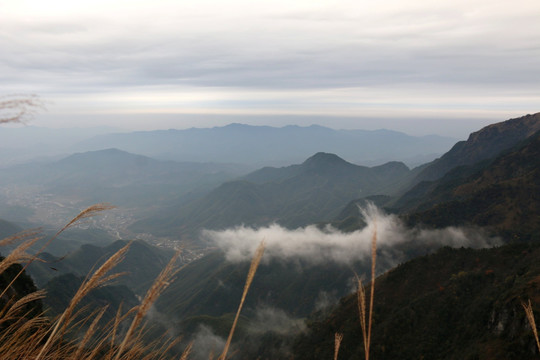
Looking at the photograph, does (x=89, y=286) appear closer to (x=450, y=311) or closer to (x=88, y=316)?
(x=88, y=316)

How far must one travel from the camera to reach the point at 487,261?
274 ft

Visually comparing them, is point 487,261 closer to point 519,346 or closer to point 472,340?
point 472,340

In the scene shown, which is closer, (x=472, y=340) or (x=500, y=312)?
(x=500, y=312)

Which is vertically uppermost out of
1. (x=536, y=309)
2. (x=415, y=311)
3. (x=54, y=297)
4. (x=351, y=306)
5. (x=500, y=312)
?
(x=536, y=309)

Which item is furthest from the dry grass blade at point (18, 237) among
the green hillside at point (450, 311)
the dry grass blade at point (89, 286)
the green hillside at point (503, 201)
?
the green hillside at point (503, 201)

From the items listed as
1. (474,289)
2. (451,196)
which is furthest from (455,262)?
(451,196)

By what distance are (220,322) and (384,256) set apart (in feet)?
343

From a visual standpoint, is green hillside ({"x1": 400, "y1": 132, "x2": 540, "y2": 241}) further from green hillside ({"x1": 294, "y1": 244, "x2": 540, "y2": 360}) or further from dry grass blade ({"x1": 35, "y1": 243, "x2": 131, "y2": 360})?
dry grass blade ({"x1": 35, "y1": 243, "x2": 131, "y2": 360})

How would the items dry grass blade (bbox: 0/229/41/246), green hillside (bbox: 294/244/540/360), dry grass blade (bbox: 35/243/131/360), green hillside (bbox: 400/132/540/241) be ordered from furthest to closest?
1. green hillside (bbox: 400/132/540/241)
2. green hillside (bbox: 294/244/540/360)
3. dry grass blade (bbox: 0/229/41/246)
4. dry grass blade (bbox: 35/243/131/360)

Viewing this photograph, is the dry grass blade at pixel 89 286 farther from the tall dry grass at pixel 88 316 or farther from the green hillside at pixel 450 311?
the green hillside at pixel 450 311

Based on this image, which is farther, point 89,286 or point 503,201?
point 503,201

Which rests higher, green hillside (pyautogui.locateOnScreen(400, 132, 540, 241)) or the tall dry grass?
the tall dry grass

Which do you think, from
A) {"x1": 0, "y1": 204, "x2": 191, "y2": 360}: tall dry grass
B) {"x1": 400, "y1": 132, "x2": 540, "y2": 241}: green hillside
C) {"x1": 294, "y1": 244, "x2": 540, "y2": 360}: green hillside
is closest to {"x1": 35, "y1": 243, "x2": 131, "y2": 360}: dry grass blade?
{"x1": 0, "y1": 204, "x2": 191, "y2": 360}: tall dry grass

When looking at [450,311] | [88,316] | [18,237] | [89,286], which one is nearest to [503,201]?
[450,311]
